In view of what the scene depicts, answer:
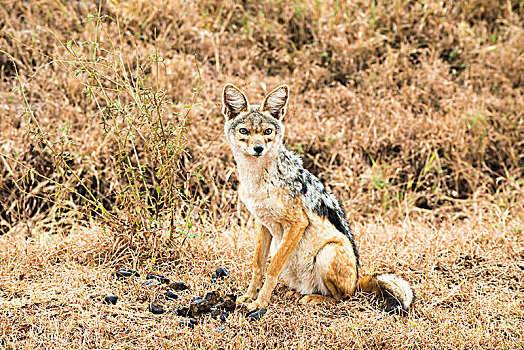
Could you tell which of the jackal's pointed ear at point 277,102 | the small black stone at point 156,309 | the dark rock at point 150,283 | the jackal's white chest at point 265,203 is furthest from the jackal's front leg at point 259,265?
the jackal's pointed ear at point 277,102

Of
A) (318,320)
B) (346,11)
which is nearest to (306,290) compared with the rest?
(318,320)

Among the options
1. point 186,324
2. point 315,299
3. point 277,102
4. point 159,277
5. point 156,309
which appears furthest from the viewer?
point 159,277

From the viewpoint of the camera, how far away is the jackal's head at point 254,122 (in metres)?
4.30

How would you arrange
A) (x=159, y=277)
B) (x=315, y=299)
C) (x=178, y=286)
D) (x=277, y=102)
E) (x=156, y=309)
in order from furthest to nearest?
1. (x=159, y=277)
2. (x=178, y=286)
3. (x=315, y=299)
4. (x=277, y=102)
5. (x=156, y=309)

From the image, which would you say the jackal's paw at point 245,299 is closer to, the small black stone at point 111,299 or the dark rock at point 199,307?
the dark rock at point 199,307

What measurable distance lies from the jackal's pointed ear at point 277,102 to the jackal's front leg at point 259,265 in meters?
0.99

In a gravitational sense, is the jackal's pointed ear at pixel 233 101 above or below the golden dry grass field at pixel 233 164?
above

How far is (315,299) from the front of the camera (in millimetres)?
4660

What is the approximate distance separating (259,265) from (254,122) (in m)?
1.24

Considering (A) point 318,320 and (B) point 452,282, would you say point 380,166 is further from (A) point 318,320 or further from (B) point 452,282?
(A) point 318,320

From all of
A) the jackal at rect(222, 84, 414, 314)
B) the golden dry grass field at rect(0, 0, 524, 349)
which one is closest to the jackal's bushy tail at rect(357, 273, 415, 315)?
the jackal at rect(222, 84, 414, 314)

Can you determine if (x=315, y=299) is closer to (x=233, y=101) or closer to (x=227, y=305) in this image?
(x=227, y=305)

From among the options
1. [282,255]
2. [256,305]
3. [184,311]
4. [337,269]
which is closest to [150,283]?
[184,311]

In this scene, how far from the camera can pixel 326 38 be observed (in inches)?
392
